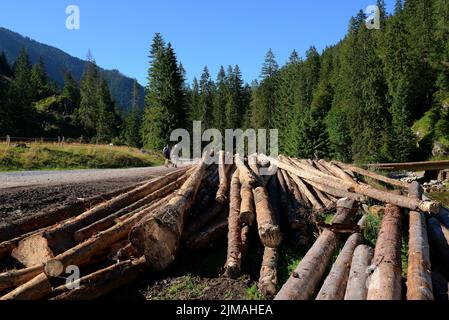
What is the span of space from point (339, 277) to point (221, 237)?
3.48 metres

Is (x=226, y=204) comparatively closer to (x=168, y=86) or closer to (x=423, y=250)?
(x=423, y=250)

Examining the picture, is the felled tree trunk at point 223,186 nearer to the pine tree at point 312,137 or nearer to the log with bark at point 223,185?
the log with bark at point 223,185

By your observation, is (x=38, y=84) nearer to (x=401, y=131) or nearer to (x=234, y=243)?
(x=401, y=131)

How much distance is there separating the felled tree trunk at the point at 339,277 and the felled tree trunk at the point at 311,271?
0.62ft

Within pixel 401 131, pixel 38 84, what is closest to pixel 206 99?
pixel 38 84

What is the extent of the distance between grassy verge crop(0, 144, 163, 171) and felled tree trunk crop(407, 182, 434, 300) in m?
23.8

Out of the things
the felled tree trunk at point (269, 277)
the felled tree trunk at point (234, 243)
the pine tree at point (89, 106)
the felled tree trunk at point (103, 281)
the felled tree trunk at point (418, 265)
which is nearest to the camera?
the felled tree trunk at point (418, 265)

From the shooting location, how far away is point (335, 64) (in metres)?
105

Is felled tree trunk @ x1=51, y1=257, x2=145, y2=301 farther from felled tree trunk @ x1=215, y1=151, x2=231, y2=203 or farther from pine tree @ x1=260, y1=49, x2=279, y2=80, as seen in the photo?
pine tree @ x1=260, y1=49, x2=279, y2=80

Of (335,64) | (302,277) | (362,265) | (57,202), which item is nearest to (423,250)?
(362,265)

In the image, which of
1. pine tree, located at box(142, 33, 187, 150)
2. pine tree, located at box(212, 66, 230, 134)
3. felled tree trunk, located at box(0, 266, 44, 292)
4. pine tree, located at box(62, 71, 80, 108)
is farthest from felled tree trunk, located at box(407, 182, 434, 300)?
pine tree, located at box(62, 71, 80, 108)

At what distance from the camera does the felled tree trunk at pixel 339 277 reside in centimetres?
476

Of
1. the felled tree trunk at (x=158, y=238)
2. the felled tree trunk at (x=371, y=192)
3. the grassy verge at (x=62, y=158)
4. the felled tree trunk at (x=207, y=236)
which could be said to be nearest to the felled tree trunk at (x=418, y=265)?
the felled tree trunk at (x=371, y=192)

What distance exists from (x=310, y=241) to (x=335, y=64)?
104719mm
